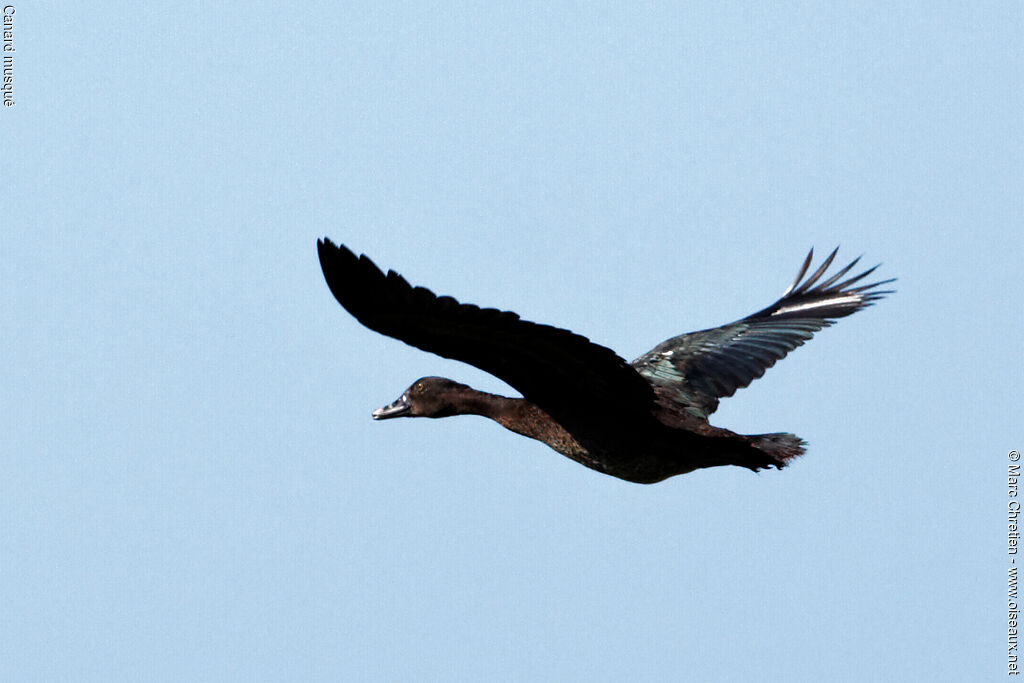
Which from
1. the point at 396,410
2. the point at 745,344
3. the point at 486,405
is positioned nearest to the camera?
the point at 486,405

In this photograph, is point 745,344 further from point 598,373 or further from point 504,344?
point 504,344

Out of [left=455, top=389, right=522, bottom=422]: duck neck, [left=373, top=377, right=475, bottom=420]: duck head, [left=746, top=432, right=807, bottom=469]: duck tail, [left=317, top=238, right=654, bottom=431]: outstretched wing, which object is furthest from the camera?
[left=373, top=377, right=475, bottom=420]: duck head

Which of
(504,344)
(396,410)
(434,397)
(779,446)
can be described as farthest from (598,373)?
(396,410)

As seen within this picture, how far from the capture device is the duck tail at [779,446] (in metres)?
7.66

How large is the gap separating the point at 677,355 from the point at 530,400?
5.96 feet

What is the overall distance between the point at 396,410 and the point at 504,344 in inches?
67.5

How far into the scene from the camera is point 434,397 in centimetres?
838

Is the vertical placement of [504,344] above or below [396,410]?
below

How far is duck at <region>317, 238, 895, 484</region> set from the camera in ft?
21.3

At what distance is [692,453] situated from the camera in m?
7.78

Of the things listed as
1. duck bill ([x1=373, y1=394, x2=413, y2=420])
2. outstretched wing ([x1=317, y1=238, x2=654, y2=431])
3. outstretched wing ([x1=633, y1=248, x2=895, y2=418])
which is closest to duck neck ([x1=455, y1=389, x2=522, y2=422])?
duck bill ([x1=373, y1=394, x2=413, y2=420])

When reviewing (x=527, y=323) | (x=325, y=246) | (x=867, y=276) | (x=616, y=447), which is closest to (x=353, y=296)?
(x=325, y=246)

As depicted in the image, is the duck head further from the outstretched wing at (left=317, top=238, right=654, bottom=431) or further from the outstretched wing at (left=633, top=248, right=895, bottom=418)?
the outstretched wing at (left=633, top=248, right=895, bottom=418)

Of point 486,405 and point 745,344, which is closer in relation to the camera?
point 486,405
